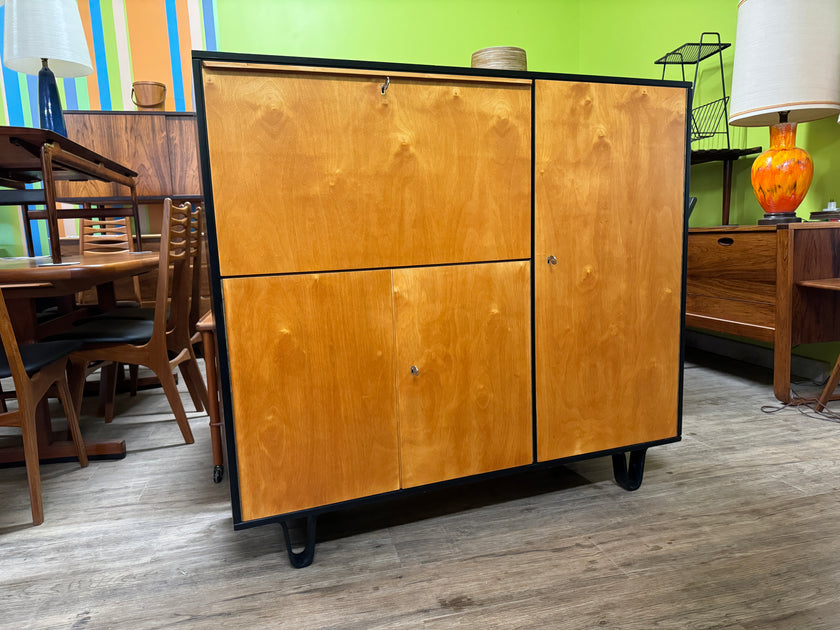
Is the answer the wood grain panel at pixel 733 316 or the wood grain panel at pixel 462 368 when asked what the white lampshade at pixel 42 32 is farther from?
the wood grain panel at pixel 733 316

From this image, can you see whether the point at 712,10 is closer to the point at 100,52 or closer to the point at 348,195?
the point at 348,195

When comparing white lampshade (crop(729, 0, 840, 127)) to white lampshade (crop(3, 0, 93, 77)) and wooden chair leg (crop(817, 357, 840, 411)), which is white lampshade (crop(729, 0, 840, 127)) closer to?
wooden chair leg (crop(817, 357, 840, 411))

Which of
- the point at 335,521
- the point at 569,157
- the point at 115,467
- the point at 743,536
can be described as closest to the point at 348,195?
the point at 569,157

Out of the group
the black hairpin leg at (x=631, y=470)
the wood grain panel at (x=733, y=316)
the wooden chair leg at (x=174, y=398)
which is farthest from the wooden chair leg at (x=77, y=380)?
the wood grain panel at (x=733, y=316)

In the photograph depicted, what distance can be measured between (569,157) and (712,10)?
2.56m

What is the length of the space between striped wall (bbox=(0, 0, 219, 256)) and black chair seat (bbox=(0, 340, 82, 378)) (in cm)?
300

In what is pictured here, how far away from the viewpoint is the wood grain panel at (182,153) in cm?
379

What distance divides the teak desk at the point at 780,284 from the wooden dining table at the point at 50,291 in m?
2.66

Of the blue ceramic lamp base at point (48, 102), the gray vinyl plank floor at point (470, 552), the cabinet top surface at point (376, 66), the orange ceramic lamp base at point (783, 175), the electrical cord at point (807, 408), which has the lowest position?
the electrical cord at point (807, 408)

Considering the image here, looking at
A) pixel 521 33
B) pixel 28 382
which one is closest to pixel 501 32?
pixel 521 33

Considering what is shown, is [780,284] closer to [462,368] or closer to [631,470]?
[631,470]

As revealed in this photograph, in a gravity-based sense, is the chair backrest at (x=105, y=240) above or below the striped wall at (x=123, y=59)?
below

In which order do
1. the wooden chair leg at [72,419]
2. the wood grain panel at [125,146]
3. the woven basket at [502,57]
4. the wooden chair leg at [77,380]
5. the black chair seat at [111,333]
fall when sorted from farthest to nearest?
the wood grain panel at [125,146]
the wooden chair leg at [77,380]
the black chair seat at [111,333]
the wooden chair leg at [72,419]
the woven basket at [502,57]

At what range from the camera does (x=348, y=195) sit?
1.22 metres
